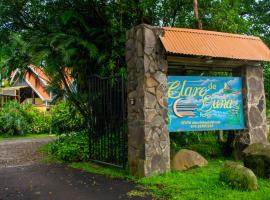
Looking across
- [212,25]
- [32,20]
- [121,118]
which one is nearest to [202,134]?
[212,25]

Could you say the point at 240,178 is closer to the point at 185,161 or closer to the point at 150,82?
the point at 185,161

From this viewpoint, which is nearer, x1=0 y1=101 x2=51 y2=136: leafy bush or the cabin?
x1=0 y1=101 x2=51 y2=136: leafy bush

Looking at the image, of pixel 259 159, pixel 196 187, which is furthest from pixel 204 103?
pixel 196 187

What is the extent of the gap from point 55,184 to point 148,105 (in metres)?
2.53

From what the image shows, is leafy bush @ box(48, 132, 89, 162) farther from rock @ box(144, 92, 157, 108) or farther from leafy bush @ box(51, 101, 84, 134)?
rock @ box(144, 92, 157, 108)

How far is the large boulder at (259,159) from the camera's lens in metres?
7.32

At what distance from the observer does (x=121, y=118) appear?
8.74 m

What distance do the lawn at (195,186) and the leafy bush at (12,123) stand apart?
13107 millimetres

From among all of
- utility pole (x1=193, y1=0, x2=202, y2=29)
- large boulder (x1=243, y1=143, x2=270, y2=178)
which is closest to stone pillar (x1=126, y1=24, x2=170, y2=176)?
large boulder (x1=243, y1=143, x2=270, y2=178)

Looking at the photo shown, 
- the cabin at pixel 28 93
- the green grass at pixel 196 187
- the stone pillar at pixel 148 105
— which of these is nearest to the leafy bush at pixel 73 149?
the stone pillar at pixel 148 105

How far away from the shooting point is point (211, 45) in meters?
8.54

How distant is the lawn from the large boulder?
0.78 ft

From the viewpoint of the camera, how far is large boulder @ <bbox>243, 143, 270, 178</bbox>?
7.32 meters

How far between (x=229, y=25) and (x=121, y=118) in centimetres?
470
